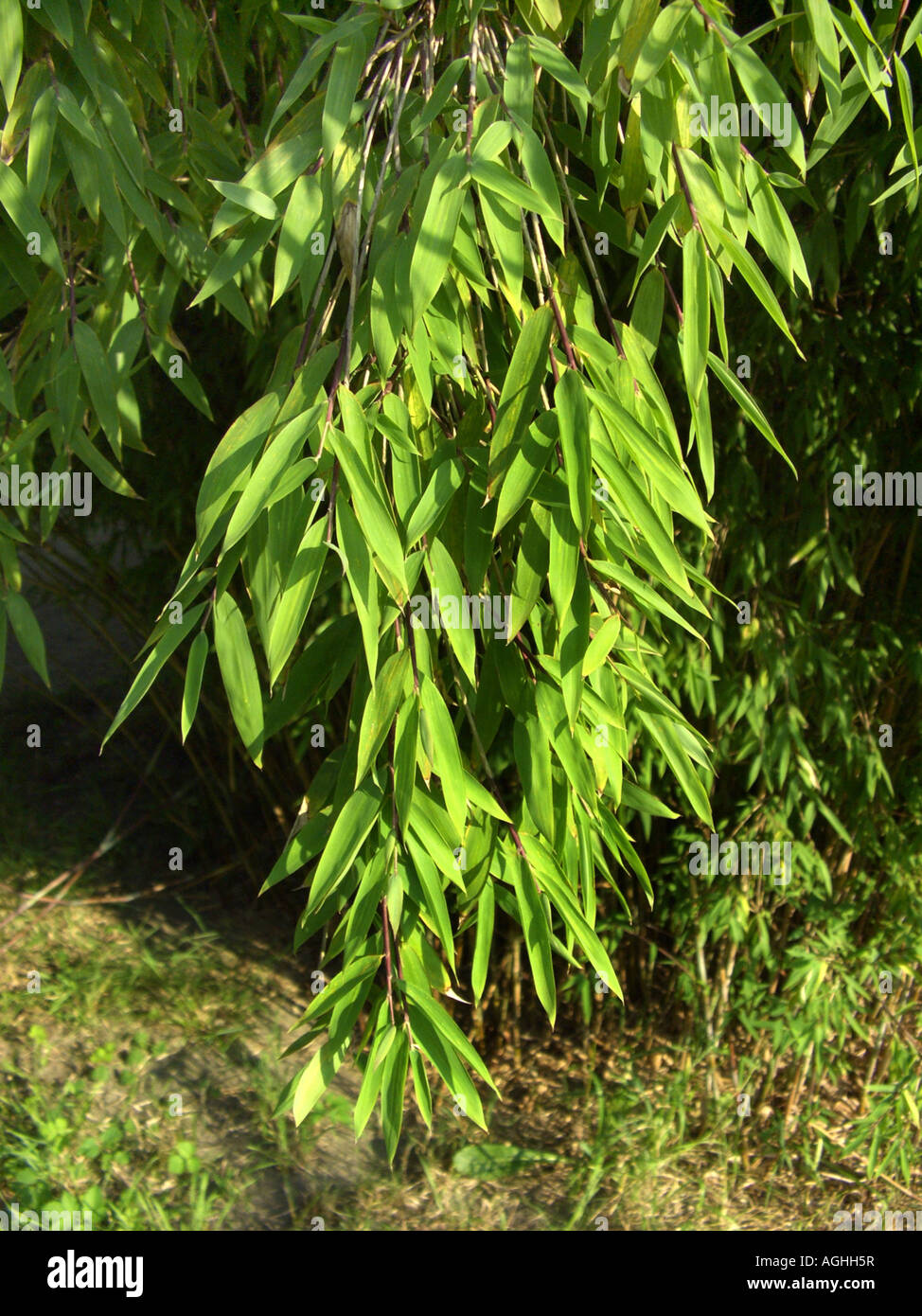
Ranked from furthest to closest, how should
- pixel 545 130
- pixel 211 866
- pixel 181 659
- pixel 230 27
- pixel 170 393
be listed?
pixel 211 866 → pixel 181 659 → pixel 170 393 → pixel 230 27 → pixel 545 130

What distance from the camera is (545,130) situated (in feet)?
4.08

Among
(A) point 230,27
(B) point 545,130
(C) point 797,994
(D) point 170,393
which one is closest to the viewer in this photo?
(B) point 545,130

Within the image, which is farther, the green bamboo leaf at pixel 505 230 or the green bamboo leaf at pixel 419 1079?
the green bamboo leaf at pixel 419 1079

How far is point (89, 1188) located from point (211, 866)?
1.01m

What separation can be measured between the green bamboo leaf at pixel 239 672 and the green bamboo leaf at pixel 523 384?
307 mm

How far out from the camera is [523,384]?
110cm

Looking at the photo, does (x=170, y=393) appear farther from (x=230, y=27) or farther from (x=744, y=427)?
(x=744, y=427)

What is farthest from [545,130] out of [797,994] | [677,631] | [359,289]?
[797,994]

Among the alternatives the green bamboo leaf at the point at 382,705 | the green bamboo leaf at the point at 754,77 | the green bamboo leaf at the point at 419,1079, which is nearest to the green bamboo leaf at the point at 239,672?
the green bamboo leaf at the point at 382,705

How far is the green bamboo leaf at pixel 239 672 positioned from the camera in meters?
1.17

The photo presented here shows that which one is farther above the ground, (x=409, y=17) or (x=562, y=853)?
(x=409, y=17)

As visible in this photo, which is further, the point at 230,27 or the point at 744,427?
the point at 744,427

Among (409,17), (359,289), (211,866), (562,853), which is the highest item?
(409,17)

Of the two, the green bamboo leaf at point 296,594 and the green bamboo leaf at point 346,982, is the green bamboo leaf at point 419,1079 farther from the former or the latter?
the green bamboo leaf at point 296,594
